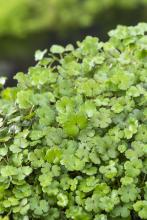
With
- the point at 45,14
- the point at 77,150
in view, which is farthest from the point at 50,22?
the point at 77,150

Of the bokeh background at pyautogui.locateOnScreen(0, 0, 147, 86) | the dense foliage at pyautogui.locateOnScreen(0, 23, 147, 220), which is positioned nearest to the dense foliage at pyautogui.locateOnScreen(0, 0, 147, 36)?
the bokeh background at pyautogui.locateOnScreen(0, 0, 147, 86)

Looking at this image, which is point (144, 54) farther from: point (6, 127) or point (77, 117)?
point (6, 127)

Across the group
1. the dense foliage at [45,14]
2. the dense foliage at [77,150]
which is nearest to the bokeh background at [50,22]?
the dense foliage at [45,14]

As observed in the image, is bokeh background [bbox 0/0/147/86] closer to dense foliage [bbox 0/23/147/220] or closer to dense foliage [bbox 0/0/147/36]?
dense foliage [bbox 0/0/147/36]

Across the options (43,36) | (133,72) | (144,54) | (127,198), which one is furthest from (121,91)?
(43,36)

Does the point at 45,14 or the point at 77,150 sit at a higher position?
the point at 45,14

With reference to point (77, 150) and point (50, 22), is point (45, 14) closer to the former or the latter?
point (50, 22)

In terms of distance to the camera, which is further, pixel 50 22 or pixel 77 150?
pixel 50 22

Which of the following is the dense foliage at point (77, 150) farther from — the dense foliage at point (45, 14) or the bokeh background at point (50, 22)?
the dense foliage at point (45, 14)
